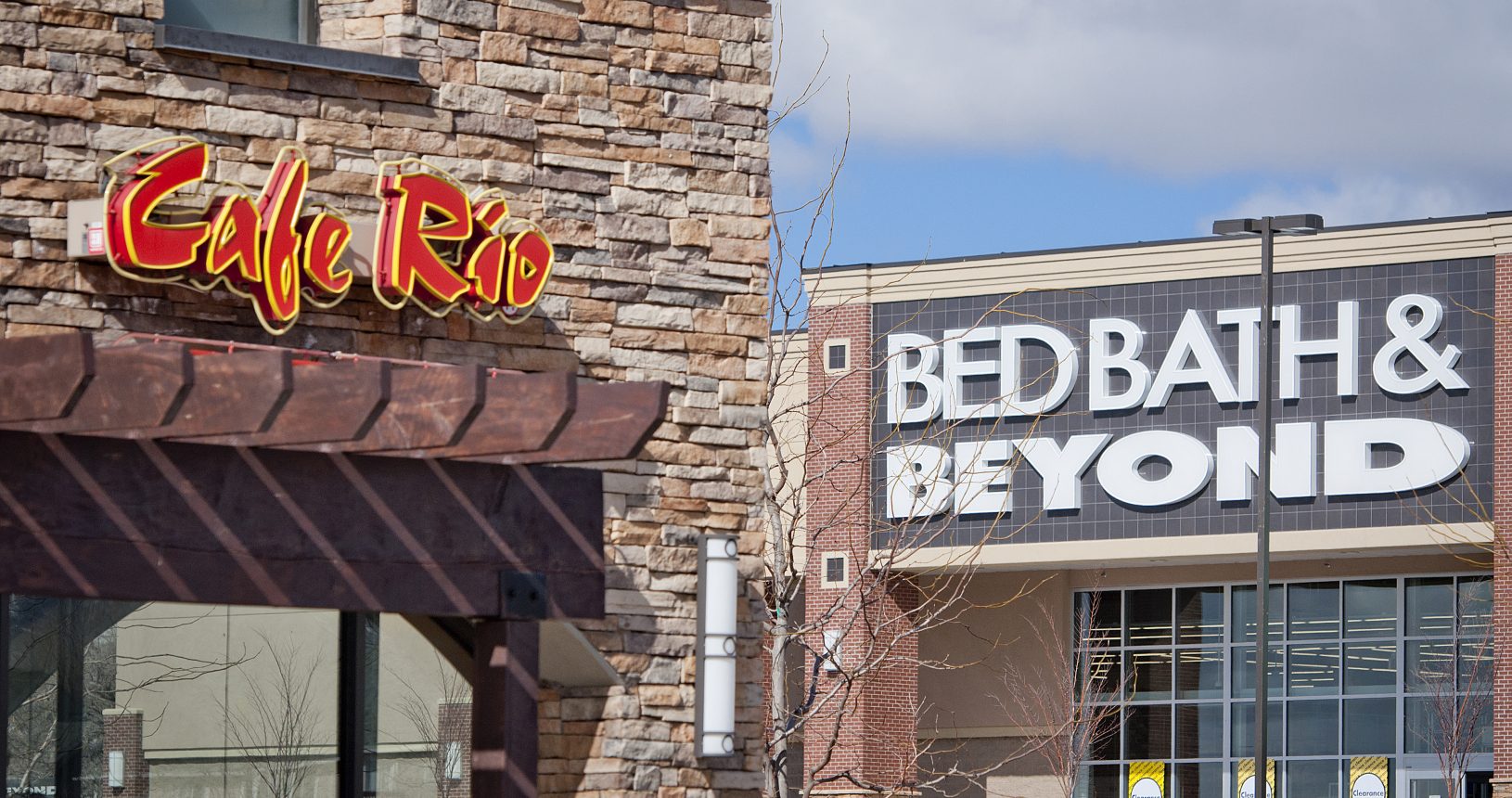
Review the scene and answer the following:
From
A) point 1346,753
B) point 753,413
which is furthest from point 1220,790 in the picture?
point 753,413

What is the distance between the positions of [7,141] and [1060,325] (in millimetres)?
28517

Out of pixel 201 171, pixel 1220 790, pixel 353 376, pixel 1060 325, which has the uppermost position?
pixel 1060 325

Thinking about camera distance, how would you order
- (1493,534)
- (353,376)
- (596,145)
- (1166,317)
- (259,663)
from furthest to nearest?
(1166,317)
(1493,534)
(596,145)
(259,663)
(353,376)

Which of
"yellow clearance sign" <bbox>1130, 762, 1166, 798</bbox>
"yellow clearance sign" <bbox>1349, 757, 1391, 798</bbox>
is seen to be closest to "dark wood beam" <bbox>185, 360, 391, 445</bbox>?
"yellow clearance sign" <bbox>1349, 757, 1391, 798</bbox>

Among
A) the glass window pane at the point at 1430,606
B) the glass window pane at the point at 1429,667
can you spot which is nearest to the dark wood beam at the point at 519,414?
the glass window pane at the point at 1429,667

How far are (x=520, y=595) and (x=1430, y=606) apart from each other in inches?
1193

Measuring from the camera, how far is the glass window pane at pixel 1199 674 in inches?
1517

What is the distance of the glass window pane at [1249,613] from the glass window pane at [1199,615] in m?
0.27

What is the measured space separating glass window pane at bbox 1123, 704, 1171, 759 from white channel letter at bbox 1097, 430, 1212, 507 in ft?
16.2

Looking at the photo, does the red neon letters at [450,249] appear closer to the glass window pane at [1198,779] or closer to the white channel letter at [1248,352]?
the white channel letter at [1248,352]

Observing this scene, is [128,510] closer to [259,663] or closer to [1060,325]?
[259,663]

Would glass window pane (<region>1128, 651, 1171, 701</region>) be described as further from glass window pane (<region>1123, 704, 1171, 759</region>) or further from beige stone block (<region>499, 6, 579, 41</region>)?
beige stone block (<region>499, 6, 579, 41</region>)

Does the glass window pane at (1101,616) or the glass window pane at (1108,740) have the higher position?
the glass window pane at (1101,616)

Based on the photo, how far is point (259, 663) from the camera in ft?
36.5
